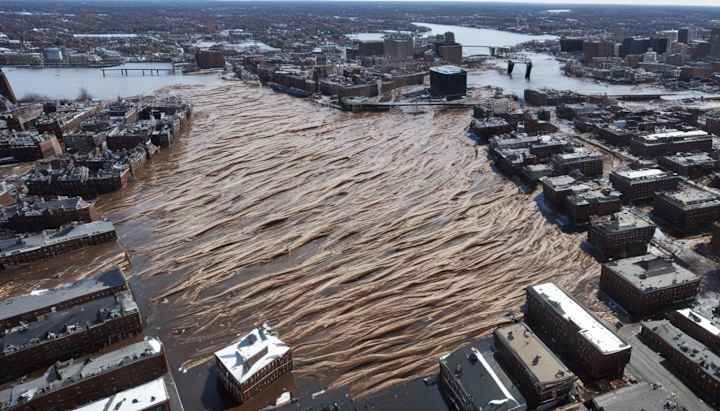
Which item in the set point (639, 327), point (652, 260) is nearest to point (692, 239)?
point (652, 260)

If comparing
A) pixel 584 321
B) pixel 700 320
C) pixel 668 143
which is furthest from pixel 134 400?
pixel 668 143

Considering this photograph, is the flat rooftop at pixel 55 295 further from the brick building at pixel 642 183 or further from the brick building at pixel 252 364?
the brick building at pixel 642 183

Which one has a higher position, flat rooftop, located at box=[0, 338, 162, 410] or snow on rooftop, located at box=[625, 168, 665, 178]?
snow on rooftop, located at box=[625, 168, 665, 178]

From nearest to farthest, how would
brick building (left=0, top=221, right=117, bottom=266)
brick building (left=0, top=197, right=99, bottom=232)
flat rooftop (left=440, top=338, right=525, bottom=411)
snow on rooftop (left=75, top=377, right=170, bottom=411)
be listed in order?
flat rooftop (left=440, top=338, right=525, bottom=411) → snow on rooftop (left=75, top=377, right=170, bottom=411) → brick building (left=0, top=221, right=117, bottom=266) → brick building (left=0, top=197, right=99, bottom=232)

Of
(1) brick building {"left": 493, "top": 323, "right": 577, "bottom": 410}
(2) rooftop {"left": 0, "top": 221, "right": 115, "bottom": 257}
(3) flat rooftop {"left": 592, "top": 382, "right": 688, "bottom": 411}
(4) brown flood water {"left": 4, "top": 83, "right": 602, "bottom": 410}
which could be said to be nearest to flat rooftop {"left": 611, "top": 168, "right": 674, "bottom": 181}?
(4) brown flood water {"left": 4, "top": 83, "right": 602, "bottom": 410}

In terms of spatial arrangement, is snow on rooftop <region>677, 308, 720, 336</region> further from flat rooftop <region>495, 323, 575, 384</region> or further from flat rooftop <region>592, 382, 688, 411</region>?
flat rooftop <region>495, 323, 575, 384</region>

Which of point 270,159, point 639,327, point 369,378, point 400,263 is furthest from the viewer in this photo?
point 270,159

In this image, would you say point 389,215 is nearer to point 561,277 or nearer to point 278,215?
point 278,215
